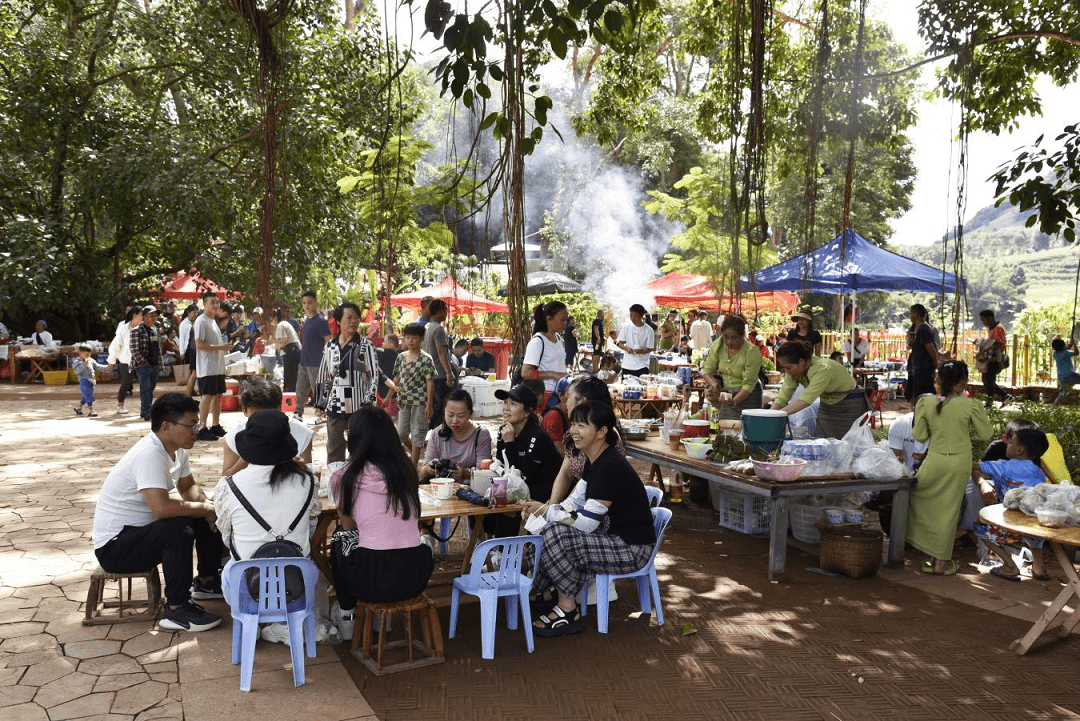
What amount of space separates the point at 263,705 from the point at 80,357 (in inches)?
399

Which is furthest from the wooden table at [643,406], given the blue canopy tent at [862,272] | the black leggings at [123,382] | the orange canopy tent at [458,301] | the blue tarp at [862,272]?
the black leggings at [123,382]

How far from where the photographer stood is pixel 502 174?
8.96 ft

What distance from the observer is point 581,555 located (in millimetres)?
4547

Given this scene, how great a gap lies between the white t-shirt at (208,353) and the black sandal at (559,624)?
6637mm

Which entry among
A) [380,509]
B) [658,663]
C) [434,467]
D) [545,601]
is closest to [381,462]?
[380,509]

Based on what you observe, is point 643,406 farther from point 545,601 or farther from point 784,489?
point 545,601

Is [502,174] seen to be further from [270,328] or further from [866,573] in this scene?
[866,573]

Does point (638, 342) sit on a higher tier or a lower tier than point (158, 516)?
higher

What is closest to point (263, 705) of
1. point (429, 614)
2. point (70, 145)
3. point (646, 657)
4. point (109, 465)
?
point (429, 614)

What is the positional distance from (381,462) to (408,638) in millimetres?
914

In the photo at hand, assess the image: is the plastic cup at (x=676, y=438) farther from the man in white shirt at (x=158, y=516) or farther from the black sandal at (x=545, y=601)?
the man in white shirt at (x=158, y=516)

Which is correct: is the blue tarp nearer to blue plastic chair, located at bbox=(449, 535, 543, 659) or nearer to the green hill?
blue plastic chair, located at bbox=(449, 535, 543, 659)

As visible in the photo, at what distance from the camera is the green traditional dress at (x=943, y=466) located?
571cm

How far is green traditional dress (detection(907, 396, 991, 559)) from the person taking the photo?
18.7ft
